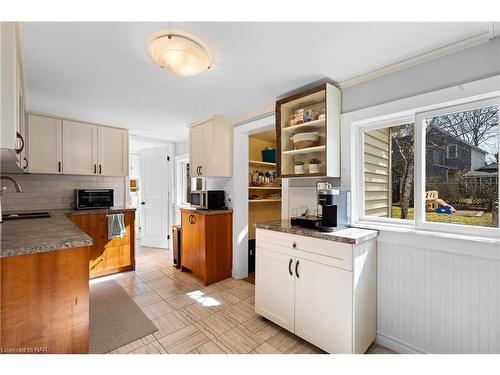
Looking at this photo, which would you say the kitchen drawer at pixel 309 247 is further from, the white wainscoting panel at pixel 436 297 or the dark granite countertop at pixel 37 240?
the dark granite countertop at pixel 37 240

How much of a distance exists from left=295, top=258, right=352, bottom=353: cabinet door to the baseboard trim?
19.1 inches

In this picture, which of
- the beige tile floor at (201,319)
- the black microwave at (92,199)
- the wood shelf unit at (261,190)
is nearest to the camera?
the beige tile floor at (201,319)

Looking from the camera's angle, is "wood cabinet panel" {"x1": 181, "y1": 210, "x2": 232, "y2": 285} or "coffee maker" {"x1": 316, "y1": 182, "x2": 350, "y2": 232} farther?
"wood cabinet panel" {"x1": 181, "y1": 210, "x2": 232, "y2": 285}

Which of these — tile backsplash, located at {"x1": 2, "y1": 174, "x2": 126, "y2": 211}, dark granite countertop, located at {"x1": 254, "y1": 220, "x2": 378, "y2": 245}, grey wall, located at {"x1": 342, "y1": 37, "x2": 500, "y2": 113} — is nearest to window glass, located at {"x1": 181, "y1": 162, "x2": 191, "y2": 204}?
tile backsplash, located at {"x1": 2, "y1": 174, "x2": 126, "y2": 211}

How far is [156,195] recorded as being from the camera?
182 inches

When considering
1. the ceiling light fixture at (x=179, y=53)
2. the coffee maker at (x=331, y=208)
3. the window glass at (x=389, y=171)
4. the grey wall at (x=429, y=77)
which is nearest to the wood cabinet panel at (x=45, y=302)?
the ceiling light fixture at (x=179, y=53)

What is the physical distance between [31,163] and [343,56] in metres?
3.81

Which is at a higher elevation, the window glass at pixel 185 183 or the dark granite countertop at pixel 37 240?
the window glass at pixel 185 183

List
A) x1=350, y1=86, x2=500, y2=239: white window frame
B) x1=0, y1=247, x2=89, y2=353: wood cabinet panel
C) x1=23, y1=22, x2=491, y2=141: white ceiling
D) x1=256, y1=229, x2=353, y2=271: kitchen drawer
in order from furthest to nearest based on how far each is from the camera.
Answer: x1=256, y1=229, x2=353, y2=271: kitchen drawer < x1=350, y1=86, x2=500, y2=239: white window frame < x1=23, y1=22, x2=491, y2=141: white ceiling < x1=0, y1=247, x2=89, y2=353: wood cabinet panel

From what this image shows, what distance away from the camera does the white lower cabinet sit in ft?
5.33

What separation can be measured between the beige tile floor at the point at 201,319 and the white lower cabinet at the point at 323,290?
161 millimetres

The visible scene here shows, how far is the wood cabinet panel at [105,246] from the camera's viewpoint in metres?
3.12

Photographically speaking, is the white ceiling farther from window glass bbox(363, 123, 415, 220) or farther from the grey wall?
window glass bbox(363, 123, 415, 220)

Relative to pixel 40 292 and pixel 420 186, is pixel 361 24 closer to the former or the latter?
pixel 420 186
